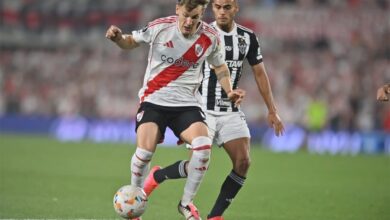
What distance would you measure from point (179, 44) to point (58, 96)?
944 inches

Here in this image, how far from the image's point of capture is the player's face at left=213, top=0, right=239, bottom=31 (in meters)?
9.77

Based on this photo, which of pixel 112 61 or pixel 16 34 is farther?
pixel 16 34

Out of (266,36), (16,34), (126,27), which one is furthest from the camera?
(16,34)

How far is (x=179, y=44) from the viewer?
352 inches

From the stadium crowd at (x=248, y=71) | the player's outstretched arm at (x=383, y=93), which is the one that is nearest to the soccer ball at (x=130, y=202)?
the player's outstretched arm at (x=383, y=93)

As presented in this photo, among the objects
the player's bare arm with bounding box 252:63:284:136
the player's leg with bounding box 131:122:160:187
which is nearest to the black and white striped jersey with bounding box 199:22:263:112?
the player's bare arm with bounding box 252:63:284:136

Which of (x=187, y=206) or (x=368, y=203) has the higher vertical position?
(x=187, y=206)

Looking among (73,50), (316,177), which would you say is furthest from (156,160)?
(73,50)

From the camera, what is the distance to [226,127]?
31.9 feet

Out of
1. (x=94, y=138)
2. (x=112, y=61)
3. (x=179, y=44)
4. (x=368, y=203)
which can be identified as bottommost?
(x=94, y=138)

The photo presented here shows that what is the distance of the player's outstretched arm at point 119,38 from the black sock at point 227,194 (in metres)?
1.95

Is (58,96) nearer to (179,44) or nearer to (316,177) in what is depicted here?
(316,177)

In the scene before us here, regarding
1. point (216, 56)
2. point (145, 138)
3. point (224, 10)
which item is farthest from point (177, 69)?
point (224, 10)

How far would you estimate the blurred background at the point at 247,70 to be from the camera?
1020 inches
